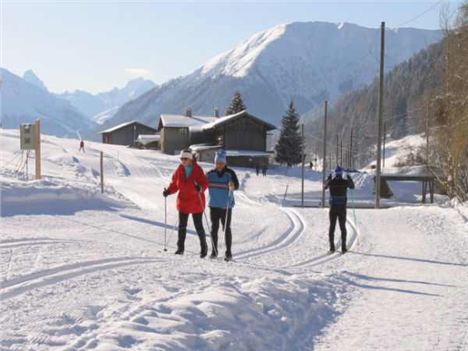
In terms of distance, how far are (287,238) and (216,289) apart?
727cm

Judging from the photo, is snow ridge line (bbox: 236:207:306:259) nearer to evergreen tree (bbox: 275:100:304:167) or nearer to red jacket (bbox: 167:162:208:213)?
red jacket (bbox: 167:162:208:213)

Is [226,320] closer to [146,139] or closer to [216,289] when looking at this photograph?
[216,289]

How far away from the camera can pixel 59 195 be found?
15492mm

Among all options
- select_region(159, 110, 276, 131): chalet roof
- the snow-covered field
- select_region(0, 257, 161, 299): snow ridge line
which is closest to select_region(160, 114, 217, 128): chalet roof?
select_region(159, 110, 276, 131): chalet roof

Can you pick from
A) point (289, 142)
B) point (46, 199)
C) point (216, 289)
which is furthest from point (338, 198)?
point (289, 142)

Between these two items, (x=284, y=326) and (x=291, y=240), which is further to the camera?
(x=291, y=240)

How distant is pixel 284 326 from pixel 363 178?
5555 cm

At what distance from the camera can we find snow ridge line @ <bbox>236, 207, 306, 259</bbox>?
1165cm

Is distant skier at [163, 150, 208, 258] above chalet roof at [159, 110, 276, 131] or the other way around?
the other way around

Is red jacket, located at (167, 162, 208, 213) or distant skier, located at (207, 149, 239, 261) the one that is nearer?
red jacket, located at (167, 162, 208, 213)

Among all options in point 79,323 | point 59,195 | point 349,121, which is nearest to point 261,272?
point 79,323

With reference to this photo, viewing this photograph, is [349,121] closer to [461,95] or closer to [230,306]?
[461,95]

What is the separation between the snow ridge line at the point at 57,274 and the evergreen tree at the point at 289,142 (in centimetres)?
6607

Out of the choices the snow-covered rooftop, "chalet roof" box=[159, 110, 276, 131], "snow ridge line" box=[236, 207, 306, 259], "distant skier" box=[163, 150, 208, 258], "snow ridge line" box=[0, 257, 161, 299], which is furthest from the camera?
the snow-covered rooftop
